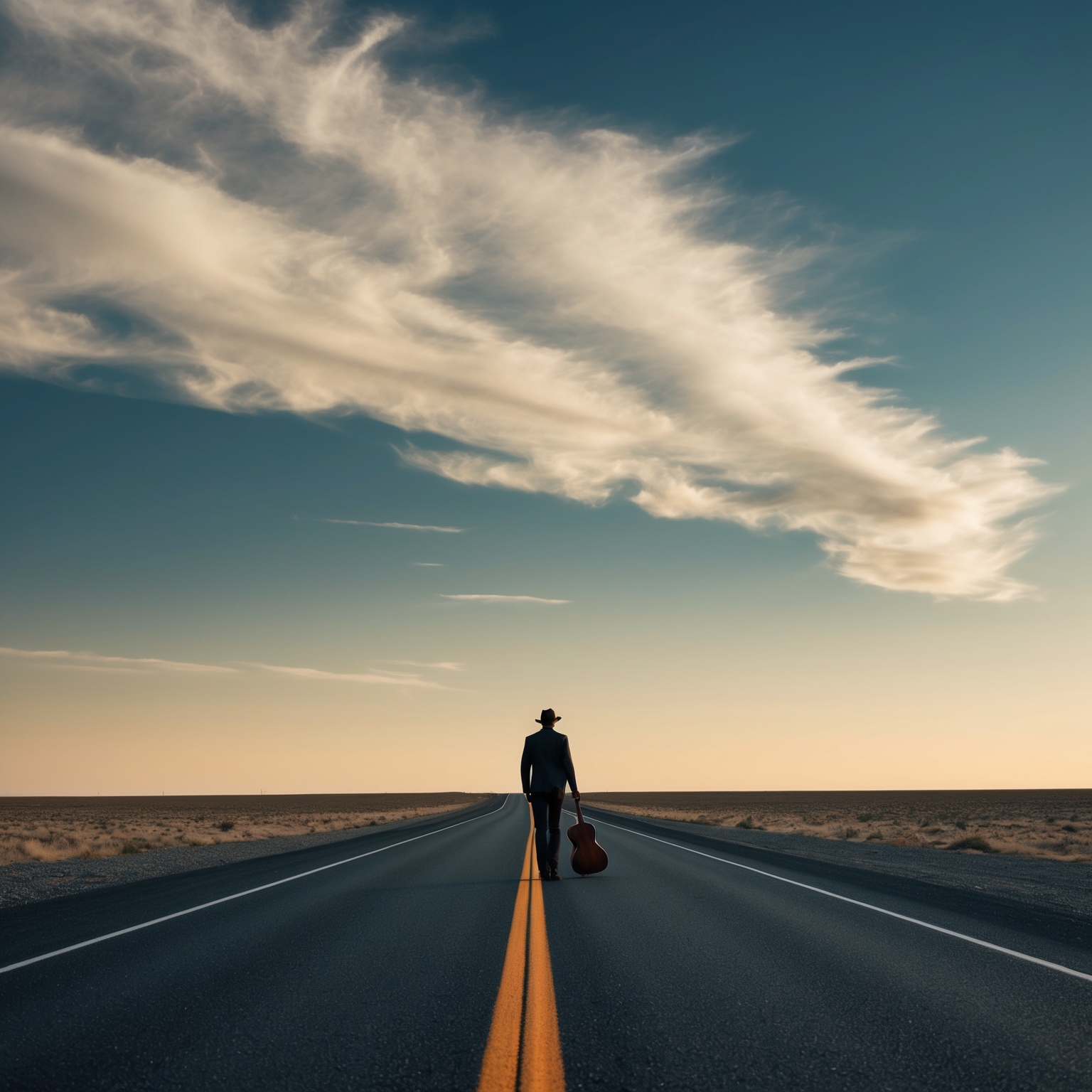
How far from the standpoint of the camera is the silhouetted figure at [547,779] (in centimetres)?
1230

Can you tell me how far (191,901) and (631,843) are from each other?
1364 centimetres

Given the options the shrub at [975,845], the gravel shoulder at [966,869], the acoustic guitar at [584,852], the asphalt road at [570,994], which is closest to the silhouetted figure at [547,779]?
the acoustic guitar at [584,852]

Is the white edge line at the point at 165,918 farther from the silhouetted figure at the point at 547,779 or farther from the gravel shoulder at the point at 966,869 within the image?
the gravel shoulder at the point at 966,869

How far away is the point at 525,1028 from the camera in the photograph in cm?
502

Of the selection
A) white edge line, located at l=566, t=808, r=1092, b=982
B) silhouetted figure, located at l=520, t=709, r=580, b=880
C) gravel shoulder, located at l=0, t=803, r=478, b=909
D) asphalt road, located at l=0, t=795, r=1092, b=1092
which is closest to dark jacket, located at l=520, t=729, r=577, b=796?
silhouetted figure, located at l=520, t=709, r=580, b=880

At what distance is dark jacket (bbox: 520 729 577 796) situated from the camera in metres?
12.3

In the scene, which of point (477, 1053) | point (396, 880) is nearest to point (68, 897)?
point (396, 880)

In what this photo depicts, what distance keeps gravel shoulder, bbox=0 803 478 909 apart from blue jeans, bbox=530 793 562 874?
7.44 meters

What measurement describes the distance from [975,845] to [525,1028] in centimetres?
2434

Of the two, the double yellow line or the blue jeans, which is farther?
the blue jeans

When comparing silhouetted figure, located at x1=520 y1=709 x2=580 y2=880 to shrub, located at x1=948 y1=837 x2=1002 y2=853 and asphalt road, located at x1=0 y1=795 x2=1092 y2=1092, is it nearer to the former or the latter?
asphalt road, located at x1=0 y1=795 x2=1092 y2=1092

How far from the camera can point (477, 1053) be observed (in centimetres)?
456

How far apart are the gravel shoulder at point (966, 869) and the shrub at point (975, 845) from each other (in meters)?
1.03

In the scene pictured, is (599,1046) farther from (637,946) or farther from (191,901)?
(191,901)
